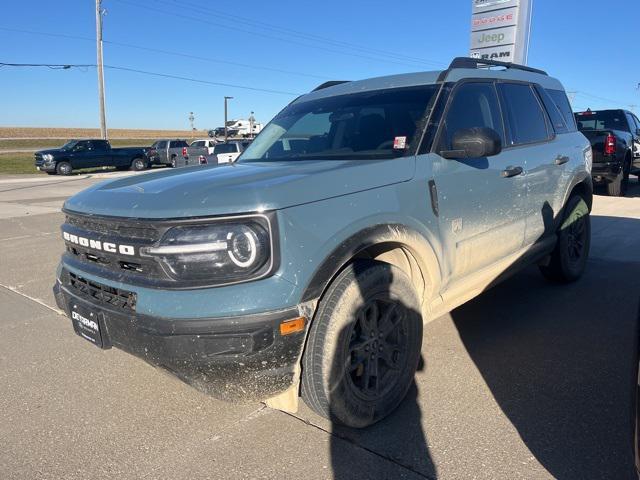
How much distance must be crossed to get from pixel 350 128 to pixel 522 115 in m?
1.63

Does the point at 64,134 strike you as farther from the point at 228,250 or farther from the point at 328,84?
the point at 228,250

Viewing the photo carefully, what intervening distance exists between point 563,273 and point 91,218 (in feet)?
14.4

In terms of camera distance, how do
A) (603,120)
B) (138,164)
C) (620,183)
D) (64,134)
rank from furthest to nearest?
(64,134), (138,164), (603,120), (620,183)

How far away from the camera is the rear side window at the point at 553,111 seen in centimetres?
471

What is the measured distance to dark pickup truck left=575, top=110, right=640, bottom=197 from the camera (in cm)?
1122

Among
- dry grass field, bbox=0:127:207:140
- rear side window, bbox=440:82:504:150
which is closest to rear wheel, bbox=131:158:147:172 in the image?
rear side window, bbox=440:82:504:150

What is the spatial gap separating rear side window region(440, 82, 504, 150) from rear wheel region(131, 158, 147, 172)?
91.4 ft

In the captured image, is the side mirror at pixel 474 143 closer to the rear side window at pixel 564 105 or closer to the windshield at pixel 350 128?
the windshield at pixel 350 128

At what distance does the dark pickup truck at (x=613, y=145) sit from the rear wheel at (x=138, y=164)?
75.8ft

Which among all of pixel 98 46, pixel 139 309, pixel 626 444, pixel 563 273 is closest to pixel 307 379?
pixel 139 309

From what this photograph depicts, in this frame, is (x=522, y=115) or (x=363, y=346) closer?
(x=363, y=346)

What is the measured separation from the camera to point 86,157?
26.7 metres

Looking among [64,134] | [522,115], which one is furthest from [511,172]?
[64,134]

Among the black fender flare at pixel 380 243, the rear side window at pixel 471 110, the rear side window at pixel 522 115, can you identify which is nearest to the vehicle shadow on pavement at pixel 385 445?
the black fender flare at pixel 380 243
